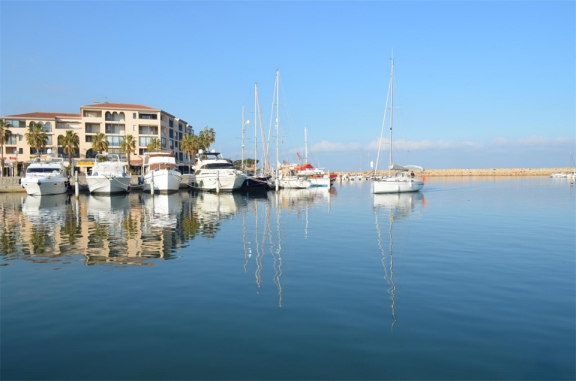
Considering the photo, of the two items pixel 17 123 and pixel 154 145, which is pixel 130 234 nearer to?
pixel 154 145

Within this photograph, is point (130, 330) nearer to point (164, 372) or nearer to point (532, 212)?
point (164, 372)

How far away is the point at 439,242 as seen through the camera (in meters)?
18.2

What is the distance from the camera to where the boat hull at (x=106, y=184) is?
4856 centimetres

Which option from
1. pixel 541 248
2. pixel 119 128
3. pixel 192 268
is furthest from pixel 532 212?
pixel 119 128

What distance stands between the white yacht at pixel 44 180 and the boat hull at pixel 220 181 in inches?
567

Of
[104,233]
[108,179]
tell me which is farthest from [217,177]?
[104,233]

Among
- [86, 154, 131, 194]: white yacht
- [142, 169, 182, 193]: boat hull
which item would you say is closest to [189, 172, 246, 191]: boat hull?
[142, 169, 182, 193]: boat hull

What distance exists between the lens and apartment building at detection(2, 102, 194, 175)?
7650cm

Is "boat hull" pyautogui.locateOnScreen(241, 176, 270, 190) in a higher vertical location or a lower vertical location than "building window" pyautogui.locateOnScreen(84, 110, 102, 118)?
lower

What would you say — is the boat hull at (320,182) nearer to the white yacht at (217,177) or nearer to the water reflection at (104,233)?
the white yacht at (217,177)

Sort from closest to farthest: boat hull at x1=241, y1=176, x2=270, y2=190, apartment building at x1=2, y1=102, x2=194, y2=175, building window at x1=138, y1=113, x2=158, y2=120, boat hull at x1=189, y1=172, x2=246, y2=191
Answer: boat hull at x1=189, y1=172, x2=246, y2=191 < boat hull at x1=241, y1=176, x2=270, y2=190 < apartment building at x1=2, y1=102, x2=194, y2=175 < building window at x1=138, y1=113, x2=158, y2=120

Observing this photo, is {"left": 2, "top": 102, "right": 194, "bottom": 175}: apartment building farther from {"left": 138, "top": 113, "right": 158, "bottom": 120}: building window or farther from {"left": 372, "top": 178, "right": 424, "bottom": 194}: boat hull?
{"left": 372, "top": 178, "right": 424, "bottom": 194}: boat hull

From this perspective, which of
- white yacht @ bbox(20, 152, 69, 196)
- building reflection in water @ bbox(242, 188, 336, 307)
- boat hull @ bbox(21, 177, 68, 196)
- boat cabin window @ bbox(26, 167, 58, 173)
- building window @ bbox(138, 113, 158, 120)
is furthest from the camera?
building window @ bbox(138, 113, 158, 120)

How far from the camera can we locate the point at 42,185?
47.0 m
